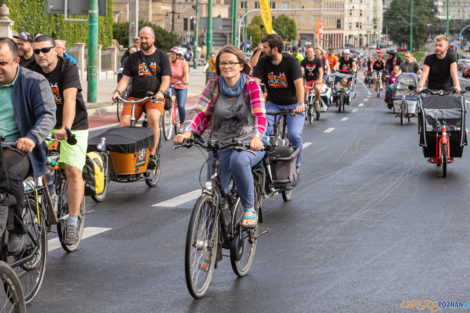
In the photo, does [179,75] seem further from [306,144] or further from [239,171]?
[239,171]

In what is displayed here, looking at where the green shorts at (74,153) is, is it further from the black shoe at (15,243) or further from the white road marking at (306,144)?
the white road marking at (306,144)

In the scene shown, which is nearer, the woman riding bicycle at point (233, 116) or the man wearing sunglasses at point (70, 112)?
the woman riding bicycle at point (233, 116)

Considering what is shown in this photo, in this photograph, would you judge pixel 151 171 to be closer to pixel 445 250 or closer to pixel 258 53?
pixel 445 250

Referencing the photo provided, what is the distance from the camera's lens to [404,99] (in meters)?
23.5

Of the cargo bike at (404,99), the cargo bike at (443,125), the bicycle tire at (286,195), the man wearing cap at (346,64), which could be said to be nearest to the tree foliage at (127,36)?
the man wearing cap at (346,64)

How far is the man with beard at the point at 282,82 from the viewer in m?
10.6

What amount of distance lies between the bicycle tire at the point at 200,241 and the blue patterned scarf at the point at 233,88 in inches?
38.4

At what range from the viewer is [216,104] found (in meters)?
6.93

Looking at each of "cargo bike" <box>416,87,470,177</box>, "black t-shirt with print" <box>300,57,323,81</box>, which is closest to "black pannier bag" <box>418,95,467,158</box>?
"cargo bike" <box>416,87,470,177</box>

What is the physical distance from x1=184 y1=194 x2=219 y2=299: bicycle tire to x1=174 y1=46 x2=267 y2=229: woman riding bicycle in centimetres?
42

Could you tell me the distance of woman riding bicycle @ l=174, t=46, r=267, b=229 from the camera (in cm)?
673

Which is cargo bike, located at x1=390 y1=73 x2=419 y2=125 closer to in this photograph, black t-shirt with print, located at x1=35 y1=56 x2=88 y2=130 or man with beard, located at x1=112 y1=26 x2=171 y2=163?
man with beard, located at x1=112 y1=26 x2=171 y2=163

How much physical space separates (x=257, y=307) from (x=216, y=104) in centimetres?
162

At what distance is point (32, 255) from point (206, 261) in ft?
3.81
